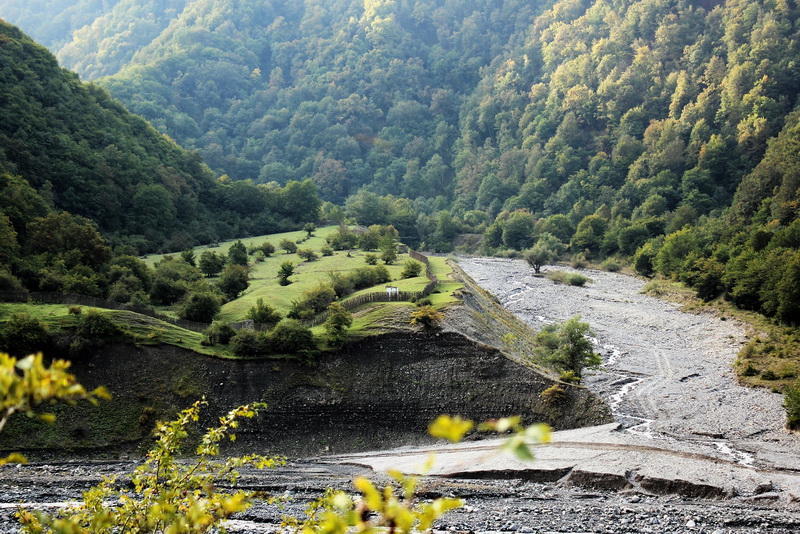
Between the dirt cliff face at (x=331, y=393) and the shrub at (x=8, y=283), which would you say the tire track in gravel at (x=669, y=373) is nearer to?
the dirt cliff face at (x=331, y=393)

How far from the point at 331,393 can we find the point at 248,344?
6.40 metres

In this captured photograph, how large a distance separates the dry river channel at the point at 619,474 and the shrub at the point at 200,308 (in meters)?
17.5

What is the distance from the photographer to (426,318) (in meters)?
46.2

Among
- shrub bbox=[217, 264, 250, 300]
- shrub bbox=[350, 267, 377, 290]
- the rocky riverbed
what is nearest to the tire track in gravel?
the rocky riverbed

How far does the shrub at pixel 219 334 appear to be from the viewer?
4500 centimetres

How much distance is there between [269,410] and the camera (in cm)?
4162

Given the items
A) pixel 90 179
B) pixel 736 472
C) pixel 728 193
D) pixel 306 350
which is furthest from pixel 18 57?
pixel 728 193

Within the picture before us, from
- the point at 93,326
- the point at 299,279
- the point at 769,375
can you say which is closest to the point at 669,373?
the point at 769,375

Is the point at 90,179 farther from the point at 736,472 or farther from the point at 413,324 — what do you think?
the point at 736,472

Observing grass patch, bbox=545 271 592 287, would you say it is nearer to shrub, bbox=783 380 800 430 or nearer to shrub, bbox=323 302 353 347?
shrub, bbox=783 380 800 430

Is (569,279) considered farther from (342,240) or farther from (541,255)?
(342,240)

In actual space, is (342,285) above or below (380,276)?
below

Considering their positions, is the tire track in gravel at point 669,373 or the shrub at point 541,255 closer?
the tire track in gravel at point 669,373

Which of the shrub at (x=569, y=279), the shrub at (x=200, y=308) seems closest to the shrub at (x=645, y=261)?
the shrub at (x=569, y=279)
